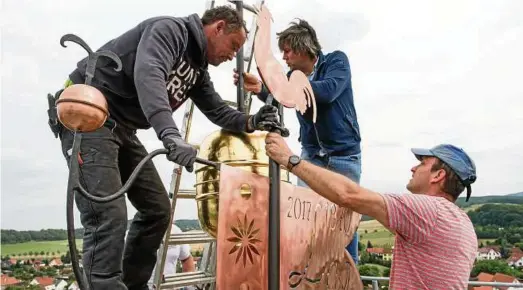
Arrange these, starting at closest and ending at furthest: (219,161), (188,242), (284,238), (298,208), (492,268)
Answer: (284,238)
(298,208)
(219,161)
(188,242)
(492,268)

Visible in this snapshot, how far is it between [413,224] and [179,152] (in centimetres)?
98

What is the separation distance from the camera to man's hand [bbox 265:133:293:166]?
2.00 m

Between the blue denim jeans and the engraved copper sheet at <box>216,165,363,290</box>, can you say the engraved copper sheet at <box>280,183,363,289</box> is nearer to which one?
the engraved copper sheet at <box>216,165,363,290</box>

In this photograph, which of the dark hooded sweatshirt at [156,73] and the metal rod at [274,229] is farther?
the metal rod at [274,229]

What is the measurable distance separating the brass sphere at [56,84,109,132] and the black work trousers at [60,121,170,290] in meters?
0.46

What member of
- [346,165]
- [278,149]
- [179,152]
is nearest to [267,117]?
[278,149]

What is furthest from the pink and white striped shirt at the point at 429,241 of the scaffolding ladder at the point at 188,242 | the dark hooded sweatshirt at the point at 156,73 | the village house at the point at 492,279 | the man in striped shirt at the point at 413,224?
the village house at the point at 492,279

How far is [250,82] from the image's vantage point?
2.51 metres

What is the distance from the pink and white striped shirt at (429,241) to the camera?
6.93 ft

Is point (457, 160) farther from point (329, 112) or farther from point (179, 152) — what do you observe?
point (179, 152)

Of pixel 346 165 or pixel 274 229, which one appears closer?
pixel 274 229

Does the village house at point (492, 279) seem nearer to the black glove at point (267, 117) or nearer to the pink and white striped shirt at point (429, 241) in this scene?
the pink and white striped shirt at point (429, 241)

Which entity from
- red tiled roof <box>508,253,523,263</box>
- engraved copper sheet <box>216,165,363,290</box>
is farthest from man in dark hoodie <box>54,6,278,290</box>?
red tiled roof <box>508,253,523,263</box>

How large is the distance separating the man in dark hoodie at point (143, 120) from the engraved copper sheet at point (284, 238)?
9.9 inches
